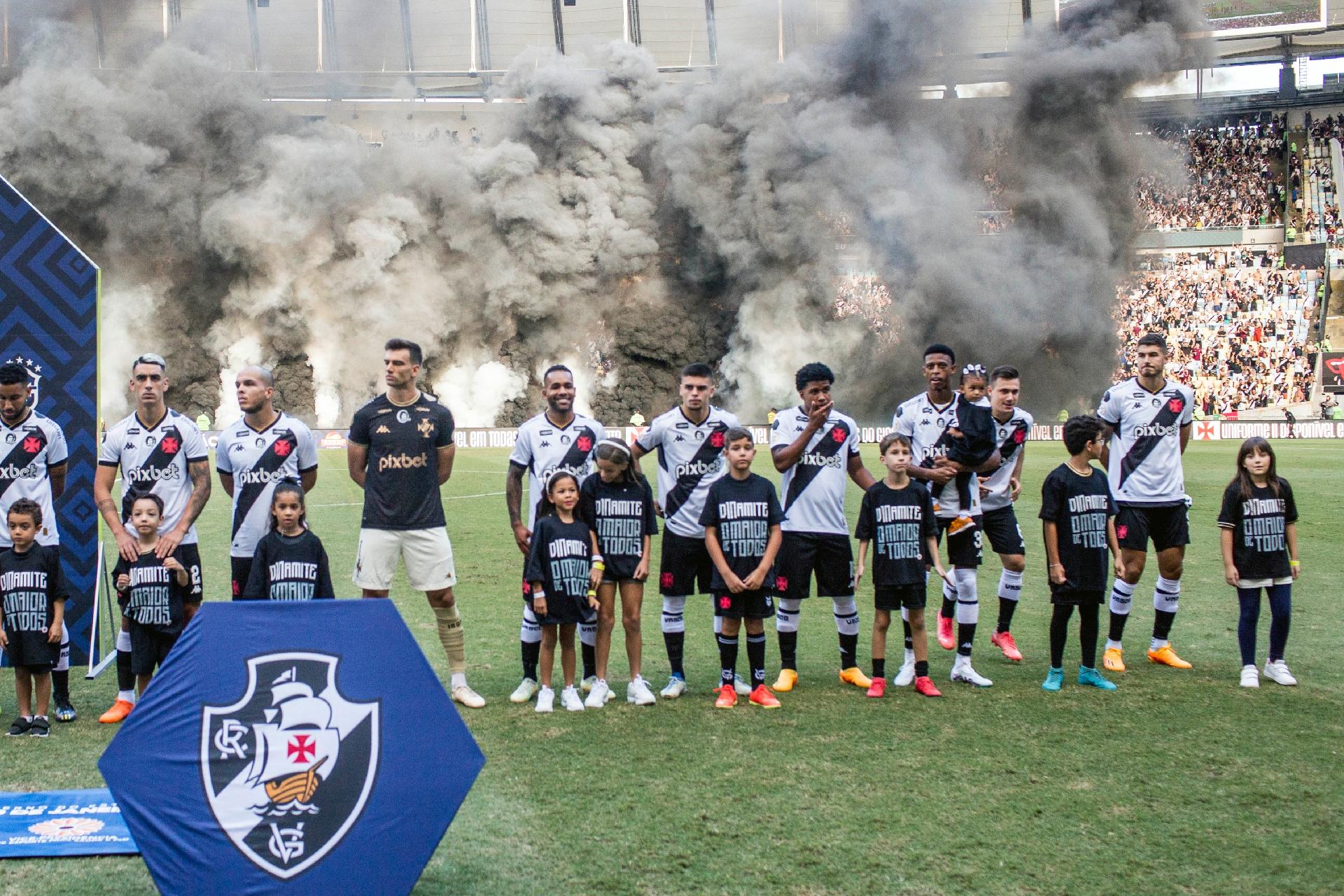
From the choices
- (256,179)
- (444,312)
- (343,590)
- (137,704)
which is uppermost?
(256,179)

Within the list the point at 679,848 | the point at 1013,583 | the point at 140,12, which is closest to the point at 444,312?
the point at 140,12

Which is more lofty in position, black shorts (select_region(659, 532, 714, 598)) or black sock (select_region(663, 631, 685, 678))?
black shorts (select_region(659, 532, 714, 598))

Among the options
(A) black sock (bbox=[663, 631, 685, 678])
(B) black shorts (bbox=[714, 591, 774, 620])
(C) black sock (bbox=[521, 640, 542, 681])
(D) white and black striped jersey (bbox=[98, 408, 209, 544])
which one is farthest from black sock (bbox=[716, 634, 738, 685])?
(D) white and black striped jersey (bbox=[98, 408, 209, 544])

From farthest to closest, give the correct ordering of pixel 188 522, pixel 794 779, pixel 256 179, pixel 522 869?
1. pixel 256 179
2. pixel 188 522
3. pixel 794 779
4. pixel 522 869

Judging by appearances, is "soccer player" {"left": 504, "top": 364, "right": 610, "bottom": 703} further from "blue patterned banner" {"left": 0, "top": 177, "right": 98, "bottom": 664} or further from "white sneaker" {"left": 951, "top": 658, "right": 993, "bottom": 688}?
"blue patterned banner" {"left": 0, "top": 177, "right": 98, "bottom": 664}

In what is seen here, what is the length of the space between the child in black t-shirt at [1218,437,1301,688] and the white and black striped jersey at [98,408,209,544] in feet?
17.2

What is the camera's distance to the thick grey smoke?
1347 inches

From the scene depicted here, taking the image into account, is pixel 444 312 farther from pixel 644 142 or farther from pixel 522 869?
pixel 522 869

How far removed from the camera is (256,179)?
119 ft

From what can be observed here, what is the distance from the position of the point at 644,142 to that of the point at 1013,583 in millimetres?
34443

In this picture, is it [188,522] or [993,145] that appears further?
[993,145]

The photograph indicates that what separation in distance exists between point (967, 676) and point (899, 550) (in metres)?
0.81

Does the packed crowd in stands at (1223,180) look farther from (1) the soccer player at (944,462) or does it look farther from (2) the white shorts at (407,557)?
(2) the white shorts at (407,557)

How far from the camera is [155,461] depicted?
5.31m
